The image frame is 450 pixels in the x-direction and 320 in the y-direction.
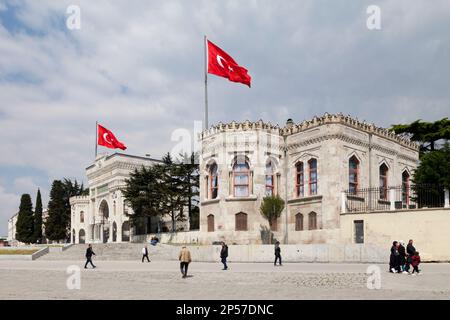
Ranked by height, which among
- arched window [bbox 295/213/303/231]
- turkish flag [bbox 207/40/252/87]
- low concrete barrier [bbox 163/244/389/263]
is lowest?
low concrete barrier [bbox 163/244/389/263]

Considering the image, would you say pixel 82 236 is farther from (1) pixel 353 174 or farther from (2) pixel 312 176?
(1) pixel 353 174

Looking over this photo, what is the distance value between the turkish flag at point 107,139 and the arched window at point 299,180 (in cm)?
2558

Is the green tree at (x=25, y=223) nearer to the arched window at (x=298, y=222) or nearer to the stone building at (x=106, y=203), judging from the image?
the stone building at (x=106, y=203)

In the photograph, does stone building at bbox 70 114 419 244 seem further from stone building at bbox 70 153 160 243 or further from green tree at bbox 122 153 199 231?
stone building at bbox 70 153 160 243

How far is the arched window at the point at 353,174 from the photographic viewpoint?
39969 mm

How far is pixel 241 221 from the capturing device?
4050 centimetres

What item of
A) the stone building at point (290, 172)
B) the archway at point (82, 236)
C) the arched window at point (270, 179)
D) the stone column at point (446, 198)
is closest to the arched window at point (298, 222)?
the stone building at point (290, 172)

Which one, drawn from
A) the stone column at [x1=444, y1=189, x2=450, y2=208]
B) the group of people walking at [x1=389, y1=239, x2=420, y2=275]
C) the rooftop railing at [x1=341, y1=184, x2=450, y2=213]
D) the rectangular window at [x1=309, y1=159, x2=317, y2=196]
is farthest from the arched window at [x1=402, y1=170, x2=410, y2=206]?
the group of people walking at [x1=389, y1=239, x2=420, y2=275]

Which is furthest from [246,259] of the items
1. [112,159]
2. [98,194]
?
[98,194]

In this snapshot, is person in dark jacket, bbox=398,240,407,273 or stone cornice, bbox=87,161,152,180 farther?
stone cornice, bbox=87,161,152,180

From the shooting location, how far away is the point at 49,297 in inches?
583

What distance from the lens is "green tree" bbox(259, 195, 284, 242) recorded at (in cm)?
4009

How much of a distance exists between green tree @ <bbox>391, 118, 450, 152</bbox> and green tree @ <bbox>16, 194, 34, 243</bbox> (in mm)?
62607

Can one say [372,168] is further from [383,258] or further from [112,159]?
[112,159]
